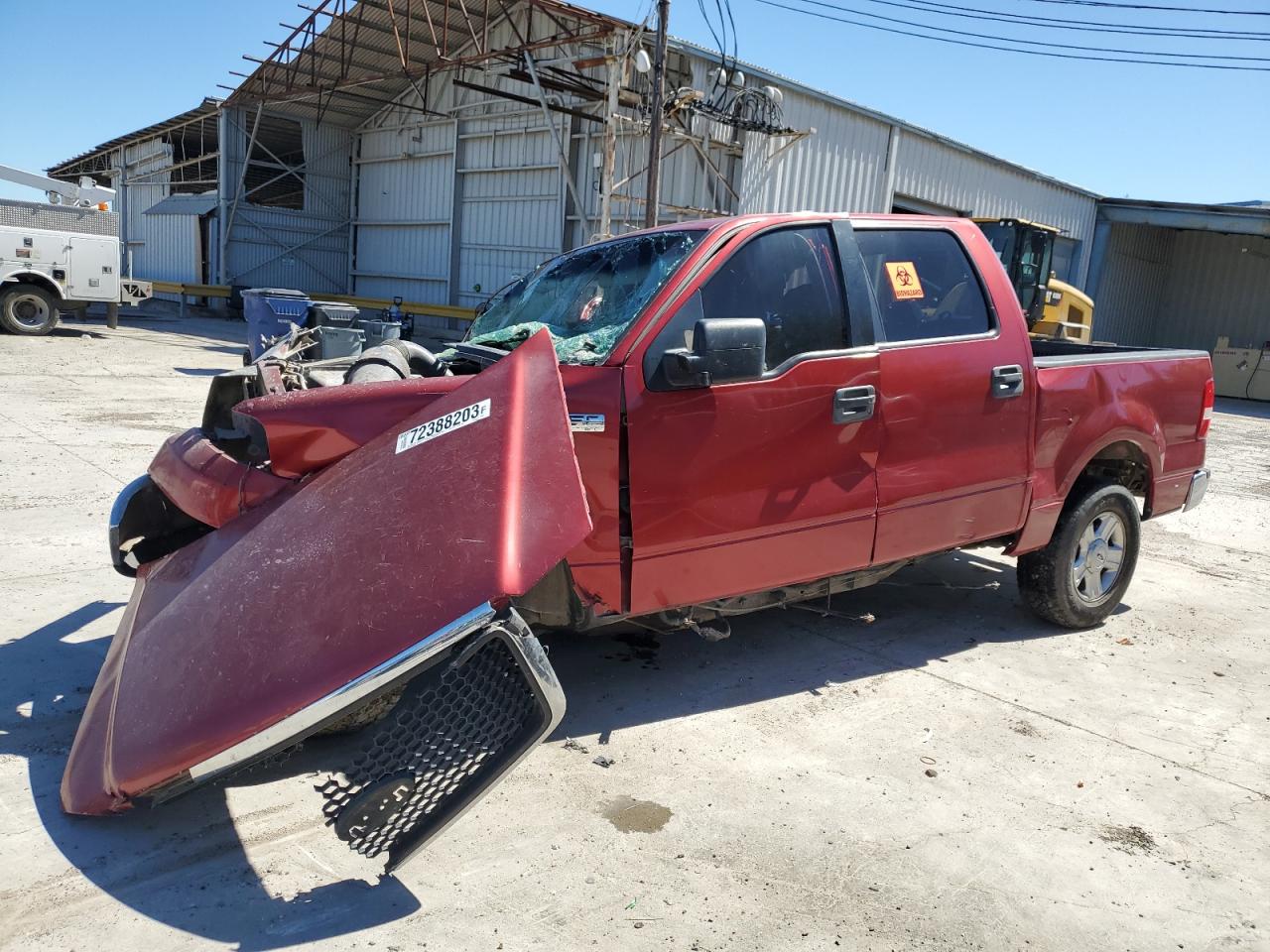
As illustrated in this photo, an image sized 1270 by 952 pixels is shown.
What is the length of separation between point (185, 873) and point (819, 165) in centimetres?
1860

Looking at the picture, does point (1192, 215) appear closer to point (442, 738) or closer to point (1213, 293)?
point (1213, 293)

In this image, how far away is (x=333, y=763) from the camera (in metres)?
3.31

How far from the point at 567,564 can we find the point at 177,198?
107 feet

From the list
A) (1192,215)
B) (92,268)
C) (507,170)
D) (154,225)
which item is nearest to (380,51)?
(507,170)

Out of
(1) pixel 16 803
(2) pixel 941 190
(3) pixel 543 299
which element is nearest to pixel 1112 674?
(3) pixel 543 299

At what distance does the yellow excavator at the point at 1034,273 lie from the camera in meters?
17.3

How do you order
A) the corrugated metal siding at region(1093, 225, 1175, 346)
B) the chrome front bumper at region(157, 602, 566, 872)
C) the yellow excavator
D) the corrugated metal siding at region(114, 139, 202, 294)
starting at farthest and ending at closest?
the corrugated metal siding at region(114, 139, 202, 294)
the corrugated metal siding at region(1093, 225, 1175, 346)
the yellow excavator
the chrome front bumper at region(157, 602, 566, 872)

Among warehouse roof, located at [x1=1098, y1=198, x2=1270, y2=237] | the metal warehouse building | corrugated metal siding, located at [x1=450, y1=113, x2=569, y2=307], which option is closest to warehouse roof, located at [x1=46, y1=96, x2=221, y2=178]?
the metal warehouse building

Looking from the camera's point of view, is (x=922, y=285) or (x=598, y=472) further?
(x=922, y=285)

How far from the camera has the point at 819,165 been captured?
62.1ft

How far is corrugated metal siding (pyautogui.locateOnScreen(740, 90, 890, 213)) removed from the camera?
59.7 feet

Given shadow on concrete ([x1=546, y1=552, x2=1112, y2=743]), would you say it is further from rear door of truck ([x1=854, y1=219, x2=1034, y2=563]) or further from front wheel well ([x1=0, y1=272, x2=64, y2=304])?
front wheel well ([x1=0, y1=272, x2=64, y2=304])

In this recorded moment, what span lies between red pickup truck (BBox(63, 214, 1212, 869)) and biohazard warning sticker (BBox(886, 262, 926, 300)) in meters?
0.01

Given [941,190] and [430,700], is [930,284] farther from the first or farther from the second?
[941,190]
